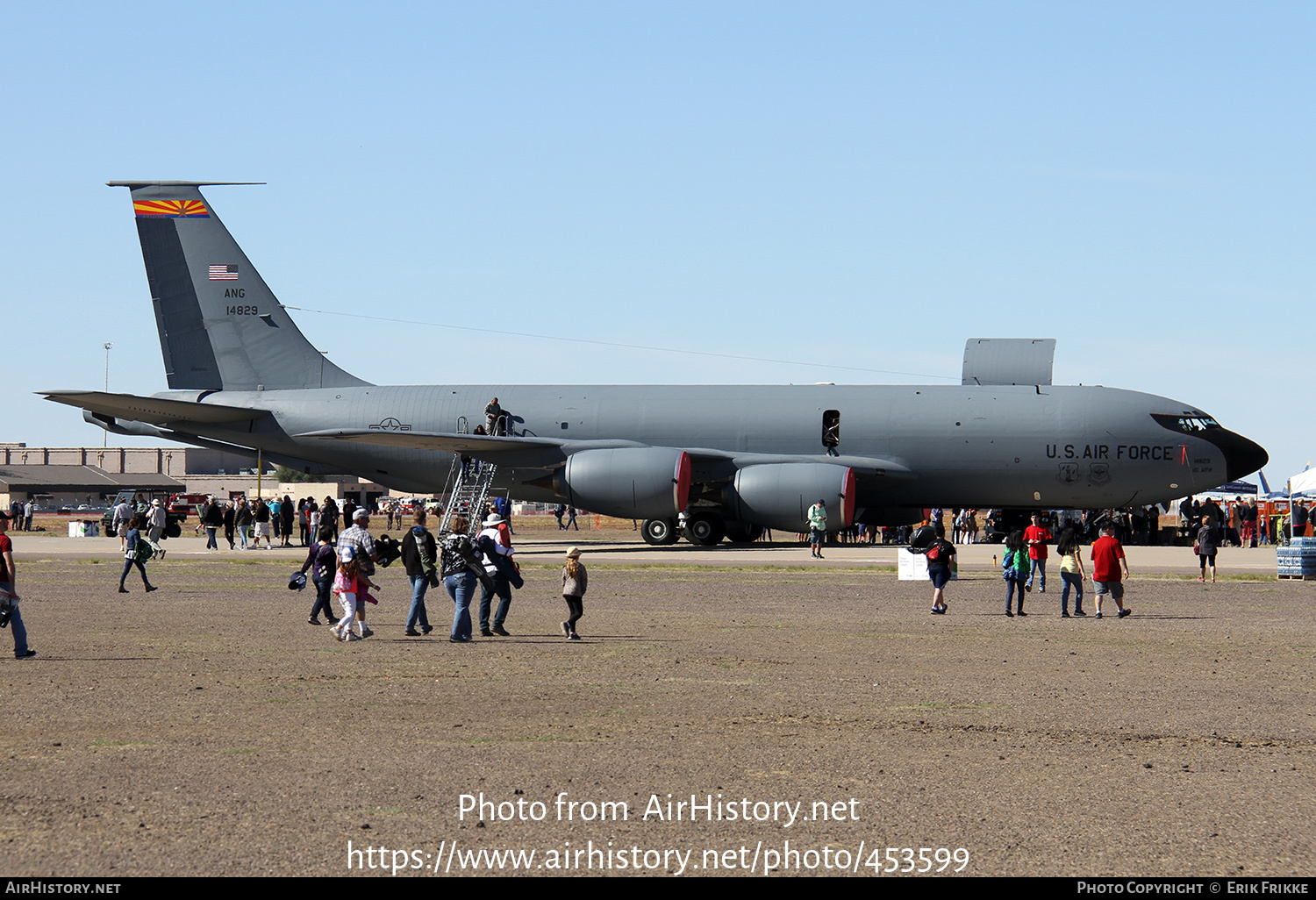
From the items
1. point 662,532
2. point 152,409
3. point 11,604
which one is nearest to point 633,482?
point 662,532

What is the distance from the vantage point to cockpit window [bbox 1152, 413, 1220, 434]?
39.2m

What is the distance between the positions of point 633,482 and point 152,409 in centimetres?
1564

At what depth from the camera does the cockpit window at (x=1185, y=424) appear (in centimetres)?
3922

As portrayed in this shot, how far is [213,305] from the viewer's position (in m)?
45.3

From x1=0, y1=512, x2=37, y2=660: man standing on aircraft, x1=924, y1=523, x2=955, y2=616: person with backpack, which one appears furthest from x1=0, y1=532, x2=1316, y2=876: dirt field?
x1=924, y1=523, x2=955, y2=616: person with backpack

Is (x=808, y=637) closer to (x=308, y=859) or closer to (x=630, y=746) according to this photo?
(x=630, y=746)

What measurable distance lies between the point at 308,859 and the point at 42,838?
161 centimetres

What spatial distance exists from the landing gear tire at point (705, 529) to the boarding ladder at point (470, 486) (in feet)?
21.0

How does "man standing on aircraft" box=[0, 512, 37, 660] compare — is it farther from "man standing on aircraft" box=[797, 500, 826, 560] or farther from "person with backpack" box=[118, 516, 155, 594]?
"man standing on aircraft" box=[797, 500, 826, 560]

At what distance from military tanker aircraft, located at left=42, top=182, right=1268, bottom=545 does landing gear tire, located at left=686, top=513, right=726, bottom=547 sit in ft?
0.20

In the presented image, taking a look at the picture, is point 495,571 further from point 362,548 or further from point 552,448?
point 552,448

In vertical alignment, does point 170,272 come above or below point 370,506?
above

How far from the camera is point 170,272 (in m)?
45.4
